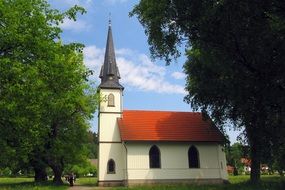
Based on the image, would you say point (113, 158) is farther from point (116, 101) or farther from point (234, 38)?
point (234, 38)

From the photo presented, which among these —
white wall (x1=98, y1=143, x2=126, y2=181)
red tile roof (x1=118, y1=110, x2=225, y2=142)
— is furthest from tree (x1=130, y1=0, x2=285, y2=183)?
white wall (x1=98, y1=143, x2=126, y2=181)

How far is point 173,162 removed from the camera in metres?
38.1

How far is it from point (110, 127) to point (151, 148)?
4.84 metres

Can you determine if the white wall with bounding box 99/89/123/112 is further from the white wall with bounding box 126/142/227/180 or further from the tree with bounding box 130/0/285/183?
the tree with bounding box 130/0/285/183

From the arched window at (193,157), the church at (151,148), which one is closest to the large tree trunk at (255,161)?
the church at (151,148)

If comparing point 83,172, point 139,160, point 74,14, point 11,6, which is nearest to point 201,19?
point 74,14

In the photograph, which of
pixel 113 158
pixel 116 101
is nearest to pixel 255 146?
pixel 113 158

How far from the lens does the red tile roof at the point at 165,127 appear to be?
38312mm

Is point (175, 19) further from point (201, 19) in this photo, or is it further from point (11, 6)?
point (11, 6)

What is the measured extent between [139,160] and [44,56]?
1937 cm

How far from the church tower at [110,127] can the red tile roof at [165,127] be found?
48.2 inches

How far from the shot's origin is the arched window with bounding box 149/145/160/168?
37.8 meters

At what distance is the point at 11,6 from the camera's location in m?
19.7

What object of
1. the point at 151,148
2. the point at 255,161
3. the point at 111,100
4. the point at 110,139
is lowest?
the point at 255,161
